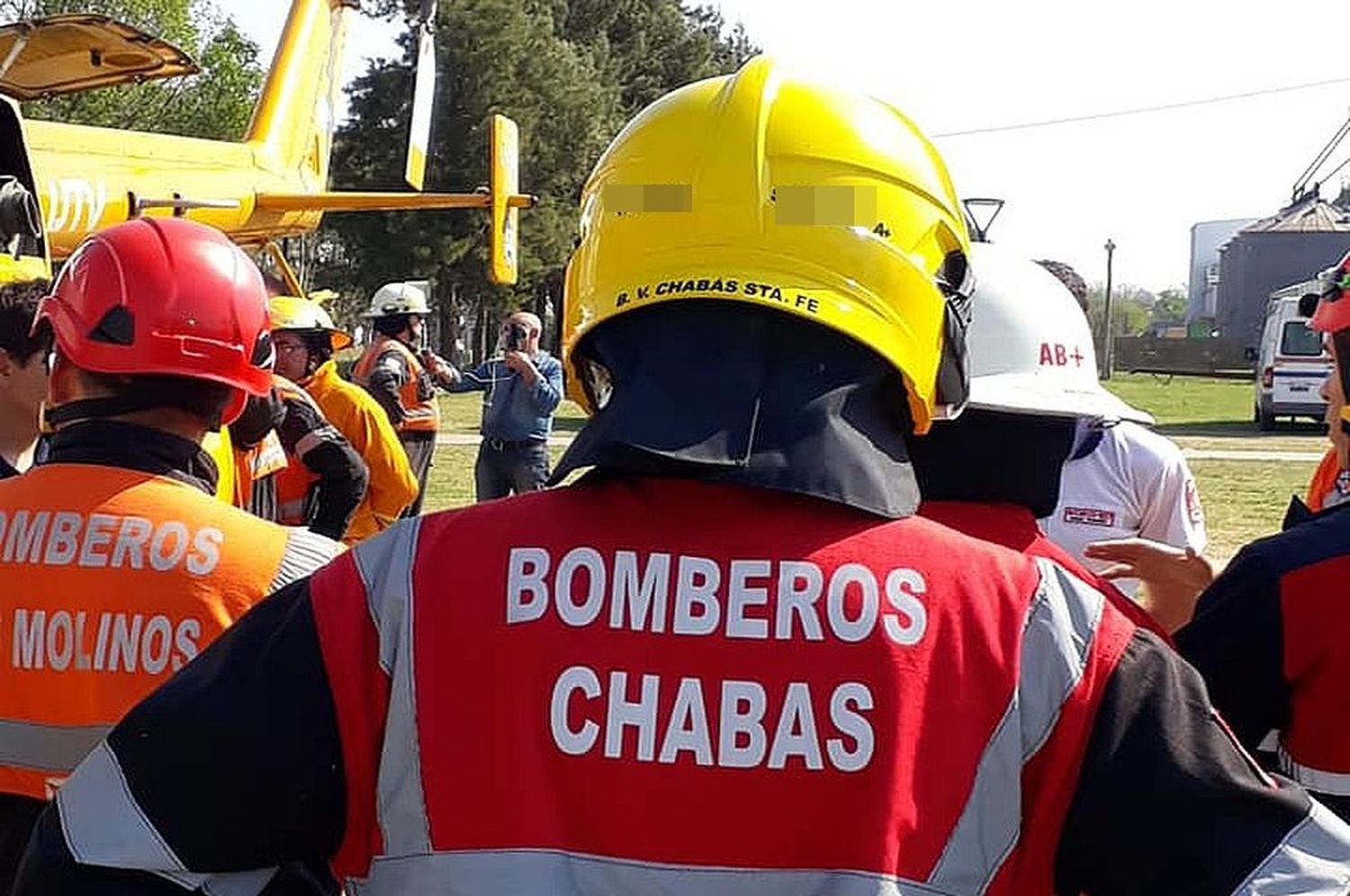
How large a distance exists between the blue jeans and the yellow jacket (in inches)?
174

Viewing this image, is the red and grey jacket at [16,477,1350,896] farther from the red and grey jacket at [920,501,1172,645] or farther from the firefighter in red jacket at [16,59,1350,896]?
the red and grey jacket at [920,501,1172,645]

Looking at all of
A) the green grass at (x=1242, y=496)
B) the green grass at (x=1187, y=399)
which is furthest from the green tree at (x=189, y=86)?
the green grass at (x=1242, y=496)

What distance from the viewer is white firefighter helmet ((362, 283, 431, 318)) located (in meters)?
9.45

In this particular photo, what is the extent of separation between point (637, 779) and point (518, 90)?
46.8m

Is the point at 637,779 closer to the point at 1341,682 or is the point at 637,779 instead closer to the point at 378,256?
the point at 1341,682

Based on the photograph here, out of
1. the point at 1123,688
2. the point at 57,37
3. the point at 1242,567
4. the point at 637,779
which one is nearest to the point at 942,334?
the point at 1123,688

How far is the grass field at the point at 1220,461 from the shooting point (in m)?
13.2

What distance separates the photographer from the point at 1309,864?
3.93ft

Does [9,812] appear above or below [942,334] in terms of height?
below

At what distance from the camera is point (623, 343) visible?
1.37 metres

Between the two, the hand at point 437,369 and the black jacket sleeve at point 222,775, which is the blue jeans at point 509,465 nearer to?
the hand at point 437,369

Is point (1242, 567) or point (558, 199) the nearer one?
point (1242, 567)

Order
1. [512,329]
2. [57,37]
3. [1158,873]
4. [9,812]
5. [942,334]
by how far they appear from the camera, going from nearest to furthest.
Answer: [1158,873], [942,334], [9,812], [57,37], [512,329]

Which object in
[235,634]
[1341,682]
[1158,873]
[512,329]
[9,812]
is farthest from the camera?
[512,329]
